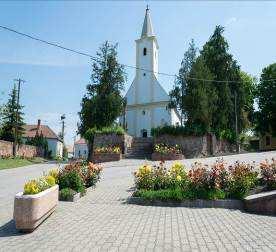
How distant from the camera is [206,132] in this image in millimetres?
31938

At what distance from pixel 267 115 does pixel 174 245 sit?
160 ft

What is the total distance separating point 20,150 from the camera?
159ft

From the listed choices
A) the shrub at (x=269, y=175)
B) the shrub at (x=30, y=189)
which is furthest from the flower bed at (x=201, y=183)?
the shrub at (x=30, y=189)

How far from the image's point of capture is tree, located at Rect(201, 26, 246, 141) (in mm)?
37312

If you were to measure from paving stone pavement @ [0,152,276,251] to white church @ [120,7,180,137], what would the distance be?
38030 millimetres

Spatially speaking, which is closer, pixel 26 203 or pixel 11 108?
pixel 26 203

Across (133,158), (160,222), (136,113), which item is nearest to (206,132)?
(133,158)

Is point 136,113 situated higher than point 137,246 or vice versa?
point 136,113

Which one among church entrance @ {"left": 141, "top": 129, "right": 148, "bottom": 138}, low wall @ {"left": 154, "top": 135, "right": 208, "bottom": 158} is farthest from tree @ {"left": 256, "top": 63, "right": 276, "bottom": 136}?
low wall @ {"left": 154, "top": 135, "right": 208, "bottom": 158}

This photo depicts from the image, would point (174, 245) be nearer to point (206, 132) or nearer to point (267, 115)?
point (206, 132)

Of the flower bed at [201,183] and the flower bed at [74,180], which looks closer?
the flower bed at [201,183]

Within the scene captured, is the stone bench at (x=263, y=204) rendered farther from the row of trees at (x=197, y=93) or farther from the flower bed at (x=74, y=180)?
the row of trees at (x=197, y=93)

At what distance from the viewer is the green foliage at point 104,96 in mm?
35781

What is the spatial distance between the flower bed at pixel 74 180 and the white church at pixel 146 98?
34.1 metres
